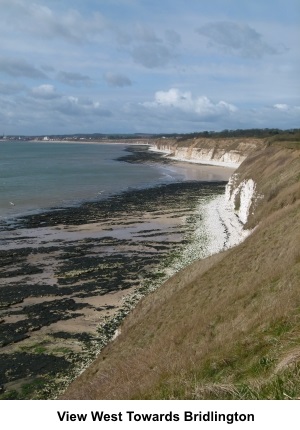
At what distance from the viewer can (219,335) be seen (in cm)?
1148

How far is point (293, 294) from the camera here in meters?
11.4

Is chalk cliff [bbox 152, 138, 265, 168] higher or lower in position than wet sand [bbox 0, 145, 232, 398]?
higher

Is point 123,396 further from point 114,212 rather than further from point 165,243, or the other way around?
point 114,212

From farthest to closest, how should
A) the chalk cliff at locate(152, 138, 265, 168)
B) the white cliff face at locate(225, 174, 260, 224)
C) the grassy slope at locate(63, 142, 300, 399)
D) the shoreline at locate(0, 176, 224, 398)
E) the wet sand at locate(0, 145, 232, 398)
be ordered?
the chalk cliff at locate(152, 138, 265, 168) < the white cliff face at locate(225, 174, 260, 224) < the shoreline at locate(0, 176, 224, 398) < the wet sand at locate(0, 145, 232, 398) < the grassy slope at locate(63, 142, 300, 399)

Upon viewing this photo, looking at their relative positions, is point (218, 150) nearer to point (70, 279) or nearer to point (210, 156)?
point (210, 156)

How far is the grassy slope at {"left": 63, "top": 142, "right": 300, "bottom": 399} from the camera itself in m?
7.75

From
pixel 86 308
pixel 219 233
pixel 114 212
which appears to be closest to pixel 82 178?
pixel 114 212

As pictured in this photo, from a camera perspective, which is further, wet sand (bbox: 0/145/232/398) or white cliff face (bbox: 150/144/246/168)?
white cliff face (bbox: 150/144/246/168)

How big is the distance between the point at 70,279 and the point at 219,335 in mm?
17677

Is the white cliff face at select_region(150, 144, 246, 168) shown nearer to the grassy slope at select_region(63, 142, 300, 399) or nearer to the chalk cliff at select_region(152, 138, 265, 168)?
the chalk cliff at select_region(152, 138, 265, 168)

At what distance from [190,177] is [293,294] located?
87488mm

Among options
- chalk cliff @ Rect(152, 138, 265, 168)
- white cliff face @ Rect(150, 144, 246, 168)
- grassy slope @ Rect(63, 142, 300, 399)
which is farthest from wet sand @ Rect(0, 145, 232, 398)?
white cliff face @ Rect(150, 144, 246, 168)

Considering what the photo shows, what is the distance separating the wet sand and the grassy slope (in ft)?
8.05

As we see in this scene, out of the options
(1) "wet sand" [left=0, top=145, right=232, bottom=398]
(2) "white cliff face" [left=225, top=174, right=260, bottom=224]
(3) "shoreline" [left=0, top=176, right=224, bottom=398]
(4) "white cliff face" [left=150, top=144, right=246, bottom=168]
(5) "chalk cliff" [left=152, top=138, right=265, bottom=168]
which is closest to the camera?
(1) "wet sand" [left=0, top=145, right=232, bottom=398]
